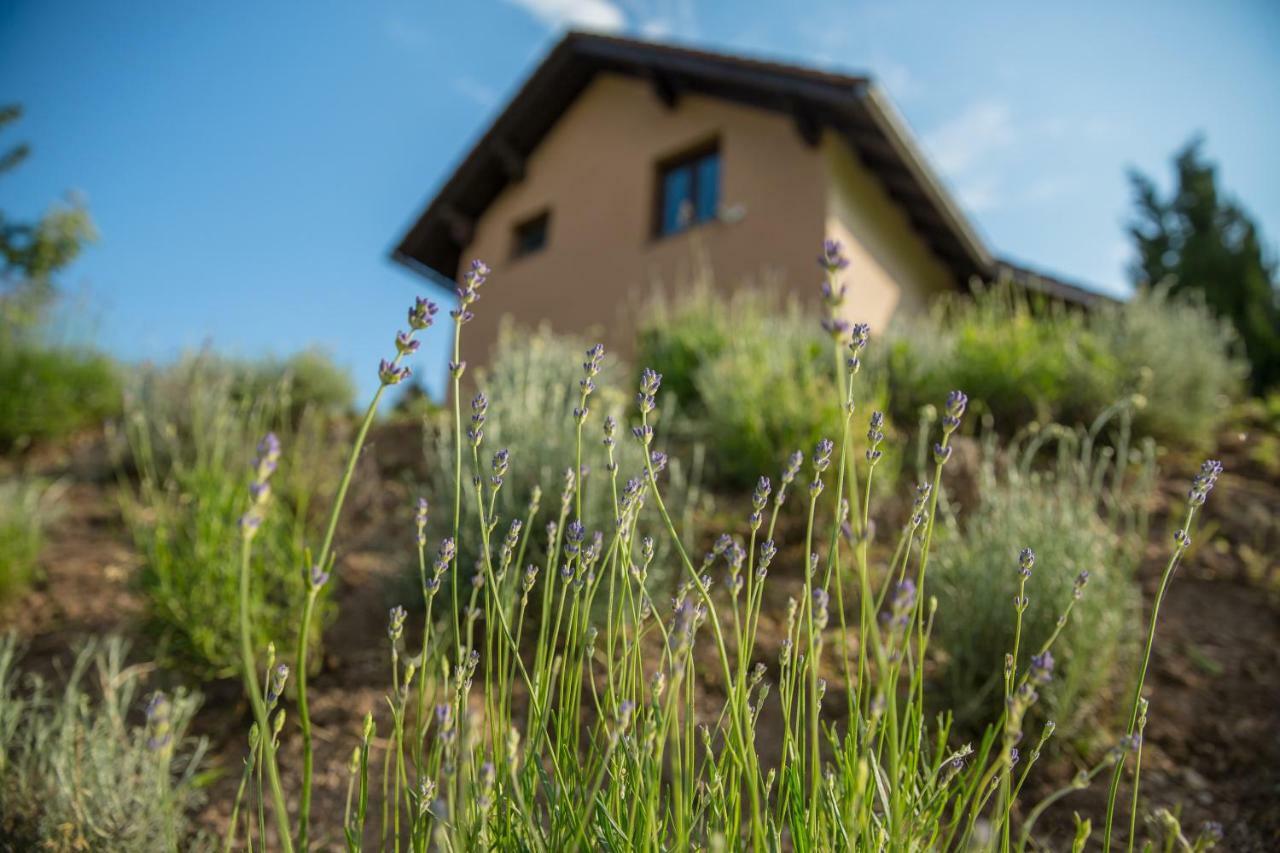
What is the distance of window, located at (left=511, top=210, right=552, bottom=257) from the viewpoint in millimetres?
12070

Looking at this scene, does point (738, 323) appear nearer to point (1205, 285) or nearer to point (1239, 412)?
point (1239, 412)

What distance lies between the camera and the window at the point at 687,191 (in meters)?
9.62

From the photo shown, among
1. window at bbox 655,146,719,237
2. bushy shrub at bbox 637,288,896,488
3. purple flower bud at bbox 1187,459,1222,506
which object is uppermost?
window at bbox 655,146,719,237

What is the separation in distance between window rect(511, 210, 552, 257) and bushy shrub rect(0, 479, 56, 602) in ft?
26.9

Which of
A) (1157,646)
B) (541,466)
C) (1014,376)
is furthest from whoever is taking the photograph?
(1014,376)

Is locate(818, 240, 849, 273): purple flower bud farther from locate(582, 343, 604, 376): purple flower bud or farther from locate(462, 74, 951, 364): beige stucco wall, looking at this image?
locate(462, 74, 951, 364): beige stucco wall

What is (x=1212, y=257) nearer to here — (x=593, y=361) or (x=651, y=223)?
(x=651, y=223)

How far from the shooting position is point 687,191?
10.1 metres

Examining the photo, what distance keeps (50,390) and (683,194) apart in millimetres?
7086

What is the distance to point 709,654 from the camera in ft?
9.88

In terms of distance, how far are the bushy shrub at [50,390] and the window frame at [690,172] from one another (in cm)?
607

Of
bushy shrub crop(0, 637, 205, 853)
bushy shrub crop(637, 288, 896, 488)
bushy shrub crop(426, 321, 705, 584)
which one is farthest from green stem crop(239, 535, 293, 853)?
bushy shrub crop(637, 288, 896, 488)

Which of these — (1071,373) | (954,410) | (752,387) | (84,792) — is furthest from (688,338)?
(954,410)

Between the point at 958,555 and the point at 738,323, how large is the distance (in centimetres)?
384
